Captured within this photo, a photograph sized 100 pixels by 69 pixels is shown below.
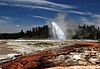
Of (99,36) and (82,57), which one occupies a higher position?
(82,57)

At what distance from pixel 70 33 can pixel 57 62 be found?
6741cm

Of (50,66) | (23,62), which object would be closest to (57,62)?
(50,66)

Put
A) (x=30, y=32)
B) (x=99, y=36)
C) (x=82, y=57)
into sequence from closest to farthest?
(x=82, y=57) < (x=99, y=36) < (x=30, y=32)

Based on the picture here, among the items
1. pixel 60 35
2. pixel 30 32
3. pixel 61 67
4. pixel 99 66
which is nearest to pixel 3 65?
pixel 61 67

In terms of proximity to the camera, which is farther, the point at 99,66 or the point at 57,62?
the point at 57,62

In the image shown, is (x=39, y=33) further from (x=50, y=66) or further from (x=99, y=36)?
(x=50, y=66)

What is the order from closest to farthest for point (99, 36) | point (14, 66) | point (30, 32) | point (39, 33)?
point (14, 66) → point (99, 36) → point (39, 33) → point (30, 32)

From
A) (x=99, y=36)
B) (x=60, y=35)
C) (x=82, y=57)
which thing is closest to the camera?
(x=82, y=57)

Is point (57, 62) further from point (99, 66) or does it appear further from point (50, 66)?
point (99, 66)

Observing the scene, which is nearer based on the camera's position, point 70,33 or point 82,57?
point 82,57

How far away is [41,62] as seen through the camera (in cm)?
1877

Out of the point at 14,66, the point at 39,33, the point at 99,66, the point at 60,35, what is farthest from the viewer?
the point at 39,33

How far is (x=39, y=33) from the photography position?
312 feet

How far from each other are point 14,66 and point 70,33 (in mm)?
68205
